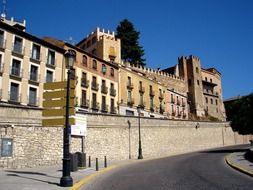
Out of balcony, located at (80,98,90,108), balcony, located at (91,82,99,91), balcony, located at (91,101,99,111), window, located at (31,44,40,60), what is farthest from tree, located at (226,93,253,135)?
window, located at (31,44,40,60)

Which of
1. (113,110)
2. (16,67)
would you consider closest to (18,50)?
(16,67)

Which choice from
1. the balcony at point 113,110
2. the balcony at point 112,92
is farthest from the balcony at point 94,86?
the balcony at point 113,110

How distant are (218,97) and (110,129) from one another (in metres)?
64.1

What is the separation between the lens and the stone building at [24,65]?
109 ft

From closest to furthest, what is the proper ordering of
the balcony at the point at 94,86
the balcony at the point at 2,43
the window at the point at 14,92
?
the balcony at the point at 2,43 → the window at the point at 14,92 → the balcony at the point at 94,86

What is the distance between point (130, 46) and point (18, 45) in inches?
1398

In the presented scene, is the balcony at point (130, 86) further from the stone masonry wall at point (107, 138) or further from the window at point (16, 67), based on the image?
the window at point (16, 67)

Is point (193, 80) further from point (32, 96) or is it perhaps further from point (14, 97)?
point (14, 97)

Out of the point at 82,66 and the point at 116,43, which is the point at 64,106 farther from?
the point at 116,43

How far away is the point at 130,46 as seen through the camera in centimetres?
6769

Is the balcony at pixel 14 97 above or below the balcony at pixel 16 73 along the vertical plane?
below

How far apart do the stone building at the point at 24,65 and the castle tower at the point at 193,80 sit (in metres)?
45.2

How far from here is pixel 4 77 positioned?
33.1 m

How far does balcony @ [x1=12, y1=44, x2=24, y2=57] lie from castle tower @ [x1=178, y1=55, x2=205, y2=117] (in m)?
50.2
